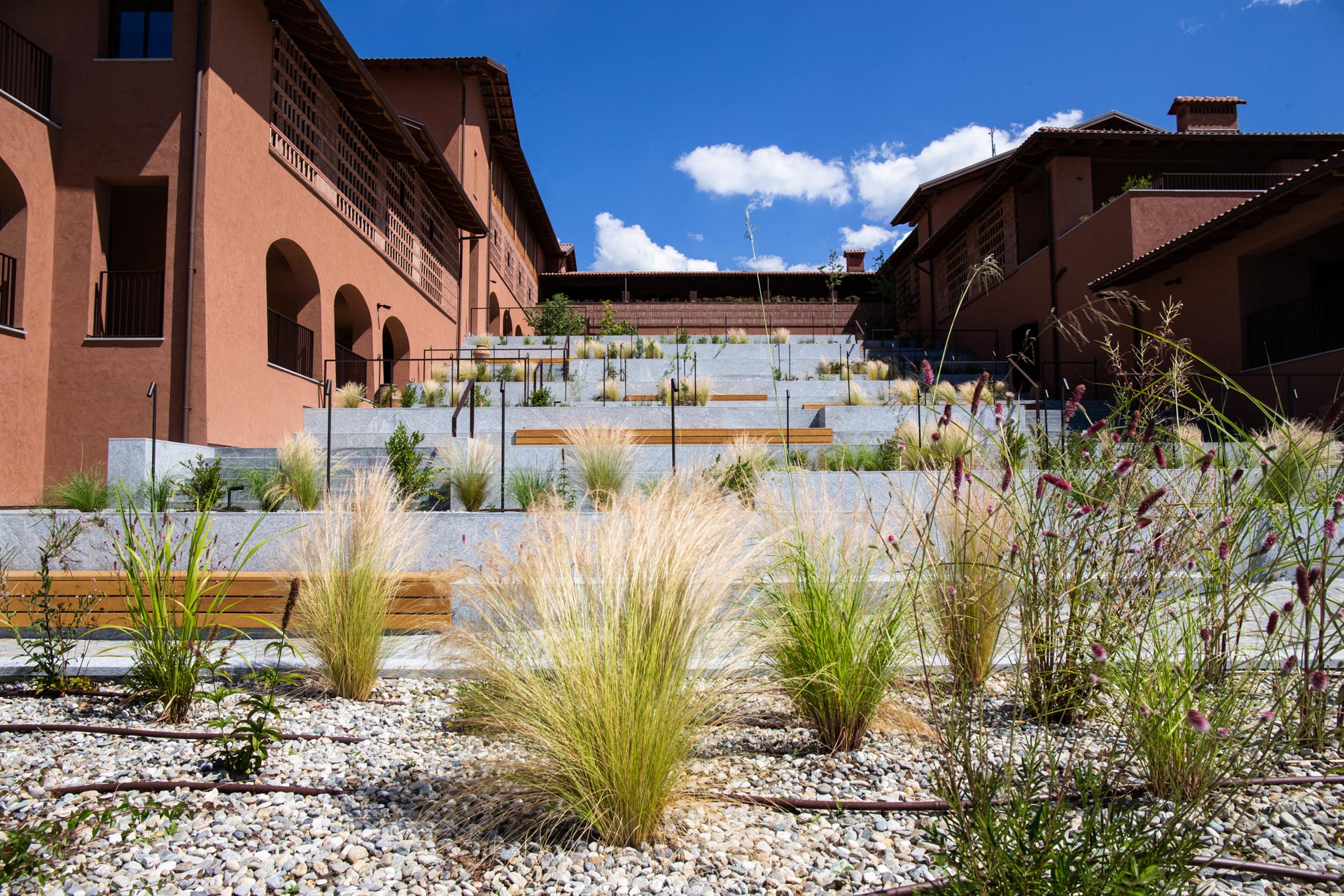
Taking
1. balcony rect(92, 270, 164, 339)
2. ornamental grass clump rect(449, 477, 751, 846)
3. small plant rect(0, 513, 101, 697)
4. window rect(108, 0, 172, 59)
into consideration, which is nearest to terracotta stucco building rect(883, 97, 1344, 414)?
ornamental grass clump rect(449, 477, 751, 846)

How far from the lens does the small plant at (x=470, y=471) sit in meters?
7.04

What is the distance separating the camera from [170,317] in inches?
334

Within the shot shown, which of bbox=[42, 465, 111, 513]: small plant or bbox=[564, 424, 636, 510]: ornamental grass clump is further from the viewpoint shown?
bbox=[564, 424, 636, 510]: ornamental grass clump

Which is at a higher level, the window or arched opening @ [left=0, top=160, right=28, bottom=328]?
the window

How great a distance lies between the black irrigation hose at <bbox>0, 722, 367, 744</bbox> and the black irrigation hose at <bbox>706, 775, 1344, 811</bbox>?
1.52m

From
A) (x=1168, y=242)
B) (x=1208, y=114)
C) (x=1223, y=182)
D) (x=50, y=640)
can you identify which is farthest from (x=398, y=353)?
(x=1208, y=114)

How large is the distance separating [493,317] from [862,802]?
21.5m

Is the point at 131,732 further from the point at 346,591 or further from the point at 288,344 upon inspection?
the point at 288,344

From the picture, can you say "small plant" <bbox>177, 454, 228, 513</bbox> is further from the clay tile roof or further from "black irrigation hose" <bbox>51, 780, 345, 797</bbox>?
the clay tile roof

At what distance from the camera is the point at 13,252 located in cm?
807

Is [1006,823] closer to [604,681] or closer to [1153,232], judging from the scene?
[604,681]

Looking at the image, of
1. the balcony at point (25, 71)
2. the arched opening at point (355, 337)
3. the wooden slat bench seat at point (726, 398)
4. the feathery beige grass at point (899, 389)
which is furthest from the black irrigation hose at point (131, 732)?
the arched opening at point (355, 337)

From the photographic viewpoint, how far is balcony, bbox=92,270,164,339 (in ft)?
28.3

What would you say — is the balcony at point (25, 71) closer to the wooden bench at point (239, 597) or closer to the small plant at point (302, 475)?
the small plant at point (302, 475)
